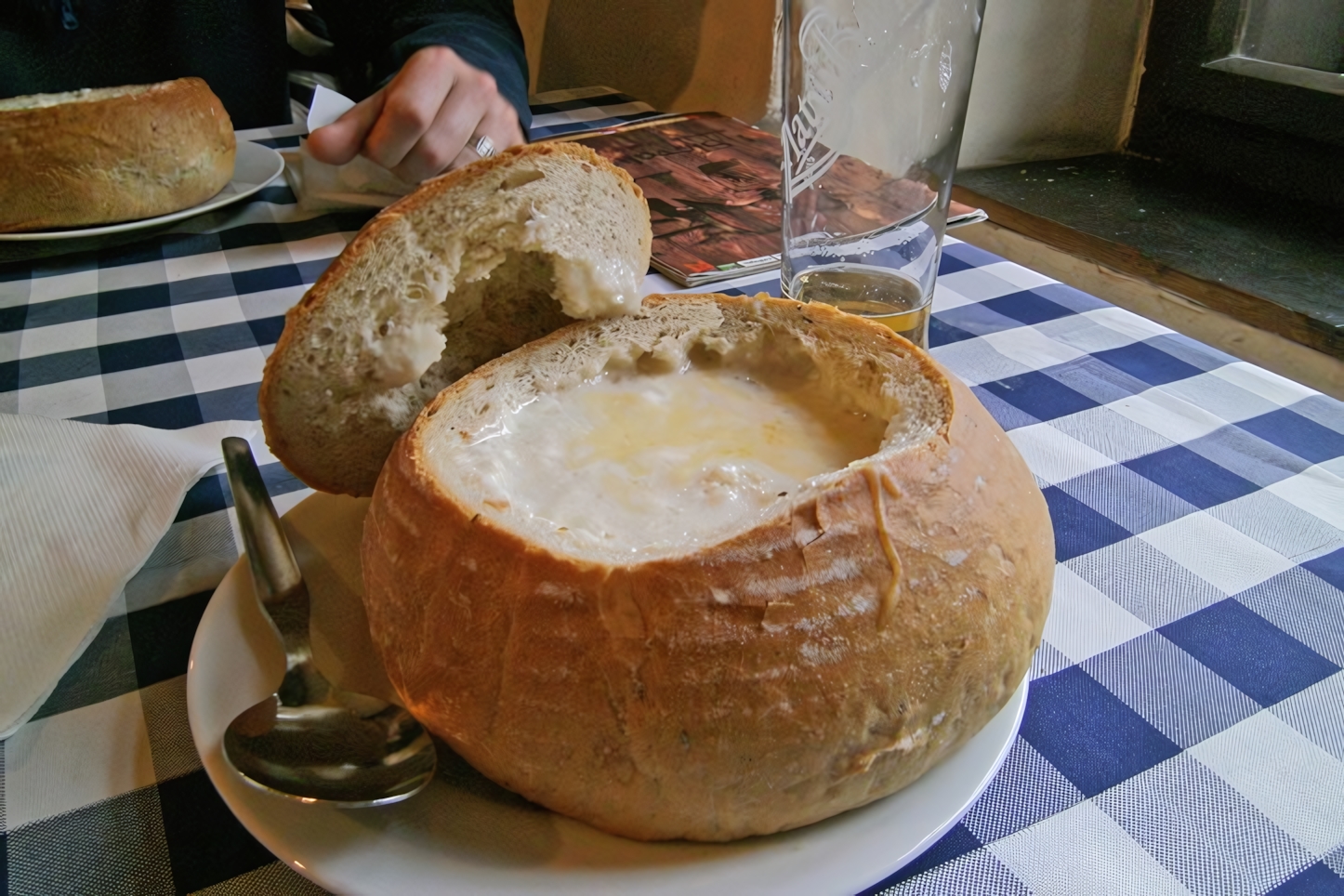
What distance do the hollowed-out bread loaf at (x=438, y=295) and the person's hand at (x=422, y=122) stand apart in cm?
66

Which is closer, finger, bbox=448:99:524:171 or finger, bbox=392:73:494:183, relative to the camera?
finger, bbox=392:73:494:183

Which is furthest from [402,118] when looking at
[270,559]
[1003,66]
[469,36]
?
[1003,66]

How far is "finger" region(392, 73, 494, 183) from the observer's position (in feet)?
4.93

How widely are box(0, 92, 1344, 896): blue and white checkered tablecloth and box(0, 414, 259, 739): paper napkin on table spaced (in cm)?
3

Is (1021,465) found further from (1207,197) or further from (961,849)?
(1207,197)

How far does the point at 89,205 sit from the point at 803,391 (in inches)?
47.8

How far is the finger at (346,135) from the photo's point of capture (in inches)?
56.0

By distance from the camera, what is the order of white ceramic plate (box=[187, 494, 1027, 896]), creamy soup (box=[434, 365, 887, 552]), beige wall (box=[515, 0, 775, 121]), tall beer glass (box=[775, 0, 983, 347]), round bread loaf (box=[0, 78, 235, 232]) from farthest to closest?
beige wall (box=[515, 0, 775, 121]), round bread loaf (box=[0, 78, 235, 232]), tall beer glass (box=[775, 0, 983, 347]), creamy soup (box=[434, 365, 887, 552]), white ceramic plate (box=[187, 494, 1027, 896])

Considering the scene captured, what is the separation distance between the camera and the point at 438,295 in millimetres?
722

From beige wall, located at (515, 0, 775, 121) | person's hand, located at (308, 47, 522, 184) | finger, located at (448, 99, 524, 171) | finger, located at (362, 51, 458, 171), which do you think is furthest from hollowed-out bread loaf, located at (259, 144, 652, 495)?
beige wall, located at (515, 0, 775, 121)

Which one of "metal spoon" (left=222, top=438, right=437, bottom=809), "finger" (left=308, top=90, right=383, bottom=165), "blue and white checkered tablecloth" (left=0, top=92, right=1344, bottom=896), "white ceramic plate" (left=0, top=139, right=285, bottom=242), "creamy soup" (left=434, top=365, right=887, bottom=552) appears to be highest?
"finger" (left=308, top=90, right=383, bottom=165)

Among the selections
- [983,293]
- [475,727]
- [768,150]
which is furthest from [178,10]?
[475,727]

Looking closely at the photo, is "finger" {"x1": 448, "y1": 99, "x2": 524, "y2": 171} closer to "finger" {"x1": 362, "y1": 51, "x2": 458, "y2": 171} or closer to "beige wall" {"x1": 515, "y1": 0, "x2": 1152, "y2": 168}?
"finger" {"x1": 362, "y1": 51, "x2": 458, "y2": 171}

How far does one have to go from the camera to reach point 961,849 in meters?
0.57
